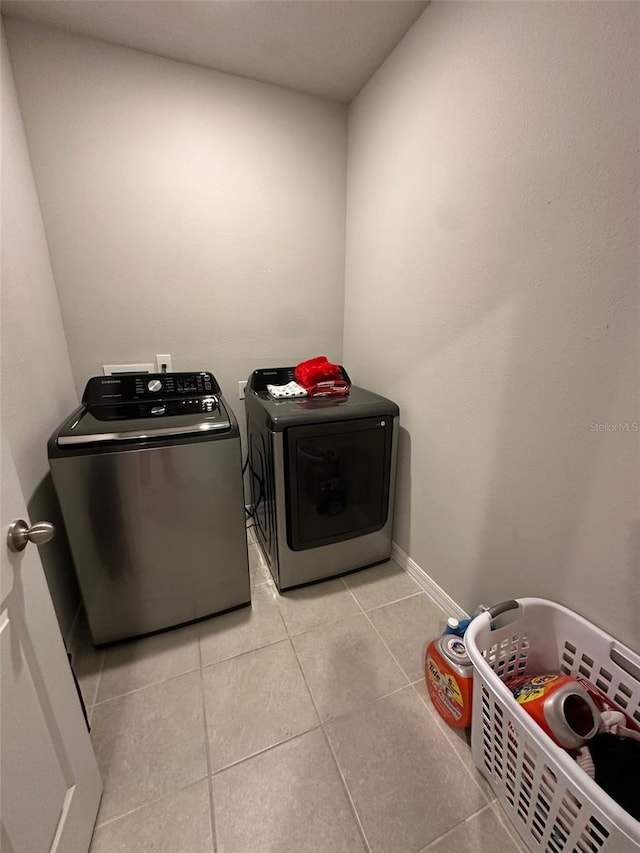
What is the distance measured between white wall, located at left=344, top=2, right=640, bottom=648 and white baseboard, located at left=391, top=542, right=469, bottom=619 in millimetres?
49

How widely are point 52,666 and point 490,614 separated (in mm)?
1061

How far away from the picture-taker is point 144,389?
1.50m

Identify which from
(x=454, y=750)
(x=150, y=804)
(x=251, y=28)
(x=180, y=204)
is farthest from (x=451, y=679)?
(x=251, y=28)

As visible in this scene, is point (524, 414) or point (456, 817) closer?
point (456, 817)

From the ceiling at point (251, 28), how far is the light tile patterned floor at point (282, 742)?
7.63 feet

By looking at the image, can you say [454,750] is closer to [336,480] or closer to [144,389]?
[336,480]

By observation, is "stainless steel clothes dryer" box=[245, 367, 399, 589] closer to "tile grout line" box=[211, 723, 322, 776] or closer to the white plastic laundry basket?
"tile grout line" box=[211, 723, 322, 776]

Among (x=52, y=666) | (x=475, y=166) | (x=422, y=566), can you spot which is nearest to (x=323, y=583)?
(x=422, y=566)

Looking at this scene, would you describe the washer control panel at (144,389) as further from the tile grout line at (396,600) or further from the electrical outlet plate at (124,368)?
the tile grout line at (396,600)

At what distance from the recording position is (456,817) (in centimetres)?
86

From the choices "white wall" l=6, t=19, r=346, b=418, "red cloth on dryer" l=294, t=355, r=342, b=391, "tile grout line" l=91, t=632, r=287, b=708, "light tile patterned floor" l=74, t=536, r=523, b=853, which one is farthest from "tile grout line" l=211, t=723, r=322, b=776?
"white wall" l=6, t=19, r=346, b=418

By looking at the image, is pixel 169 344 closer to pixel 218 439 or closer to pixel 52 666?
pixel 218 439

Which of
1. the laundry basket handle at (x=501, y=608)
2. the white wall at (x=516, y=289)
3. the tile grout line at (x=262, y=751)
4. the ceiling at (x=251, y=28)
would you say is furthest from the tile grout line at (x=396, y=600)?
the ceiling at (x=251, y=28)

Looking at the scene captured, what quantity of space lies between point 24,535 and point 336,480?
1.10m
